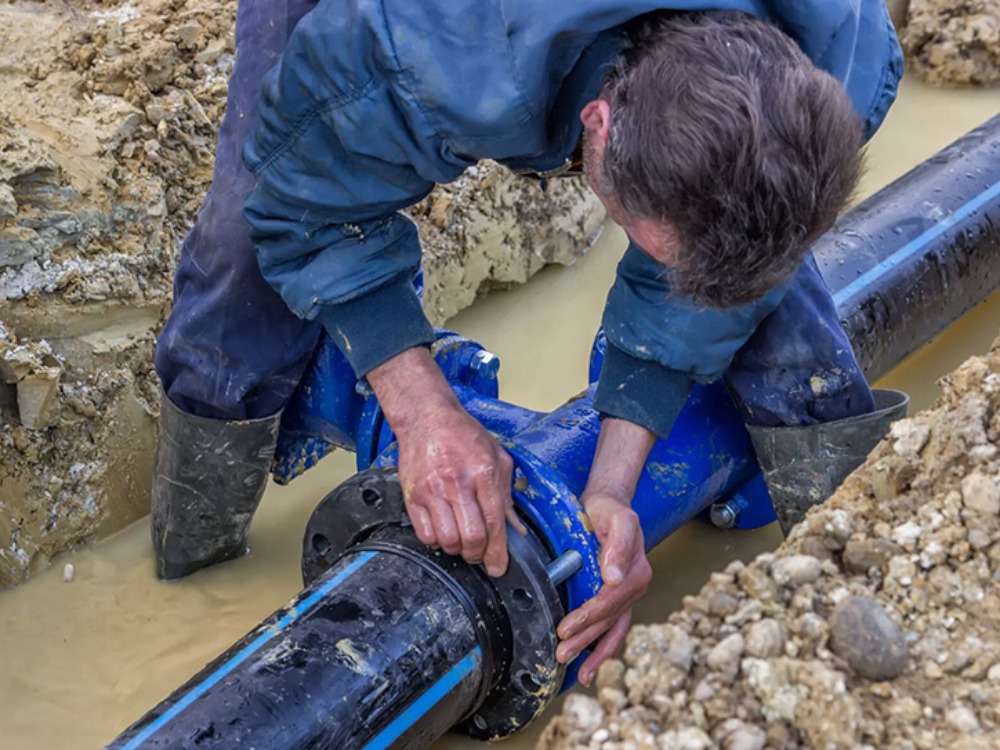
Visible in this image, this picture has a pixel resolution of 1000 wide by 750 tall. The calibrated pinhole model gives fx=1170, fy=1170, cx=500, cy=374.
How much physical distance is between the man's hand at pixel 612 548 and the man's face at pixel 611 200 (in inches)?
17.7

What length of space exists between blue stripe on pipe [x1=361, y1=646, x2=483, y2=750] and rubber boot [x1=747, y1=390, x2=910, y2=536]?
670 mm

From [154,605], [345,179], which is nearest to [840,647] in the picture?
[345,179]

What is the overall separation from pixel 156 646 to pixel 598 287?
1704 millimetres

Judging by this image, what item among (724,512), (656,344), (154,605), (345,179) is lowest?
(154,605)

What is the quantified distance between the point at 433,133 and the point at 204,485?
39.1 inches

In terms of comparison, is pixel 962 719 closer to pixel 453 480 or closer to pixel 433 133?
pixel 453 480

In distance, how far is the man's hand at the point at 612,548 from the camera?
1.72 metres

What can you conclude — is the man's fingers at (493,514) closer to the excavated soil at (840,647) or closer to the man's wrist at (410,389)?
the man's wrist at (410,389)

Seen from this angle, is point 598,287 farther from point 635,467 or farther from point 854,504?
point 854,504

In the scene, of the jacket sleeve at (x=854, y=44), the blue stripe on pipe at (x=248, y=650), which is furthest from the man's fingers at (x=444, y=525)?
the jacket sleeve at (x=854, y=44)

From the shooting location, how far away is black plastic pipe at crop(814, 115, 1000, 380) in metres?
2.52

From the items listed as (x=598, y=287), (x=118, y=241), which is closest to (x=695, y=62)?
(x=118, y=241)

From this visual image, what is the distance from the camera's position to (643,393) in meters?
1.90

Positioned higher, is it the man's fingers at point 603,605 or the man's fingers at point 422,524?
the man's fingers at point 422,524
